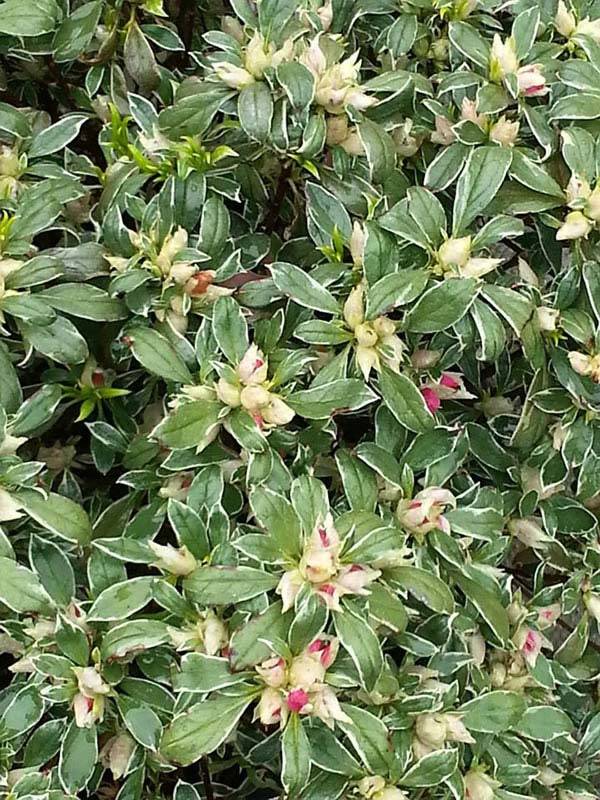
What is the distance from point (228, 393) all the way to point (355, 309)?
6.7 inches

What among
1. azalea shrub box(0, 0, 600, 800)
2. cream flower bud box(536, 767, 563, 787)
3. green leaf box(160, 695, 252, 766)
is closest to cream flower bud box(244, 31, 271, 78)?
azalea shrub box(0, 0, 600, 800)

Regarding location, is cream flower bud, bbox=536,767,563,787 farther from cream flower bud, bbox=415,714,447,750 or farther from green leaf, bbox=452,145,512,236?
green leaf, bbox=452,145,512,236

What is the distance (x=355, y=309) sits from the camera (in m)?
1.12

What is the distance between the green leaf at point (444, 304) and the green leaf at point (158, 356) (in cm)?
25

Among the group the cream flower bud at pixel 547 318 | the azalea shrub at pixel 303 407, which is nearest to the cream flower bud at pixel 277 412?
the azalea shrub at pixel 303 407

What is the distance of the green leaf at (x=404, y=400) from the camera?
3.68 ft

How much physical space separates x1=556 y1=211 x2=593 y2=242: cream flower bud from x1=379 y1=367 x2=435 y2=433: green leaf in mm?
259

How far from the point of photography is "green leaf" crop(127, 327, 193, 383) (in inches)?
43.9

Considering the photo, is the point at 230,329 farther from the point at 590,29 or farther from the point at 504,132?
the point at 590,29

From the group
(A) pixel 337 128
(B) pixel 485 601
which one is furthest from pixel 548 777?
(A) pixel 337 128

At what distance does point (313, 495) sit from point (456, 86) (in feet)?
1.75

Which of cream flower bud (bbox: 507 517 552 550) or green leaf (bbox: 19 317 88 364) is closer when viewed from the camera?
green leaf (bbox: 19 317 88 364)

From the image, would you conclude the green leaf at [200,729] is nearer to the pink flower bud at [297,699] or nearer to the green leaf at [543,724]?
the pink flower bud at [297,699]

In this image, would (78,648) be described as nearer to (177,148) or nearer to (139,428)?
(139,428)
